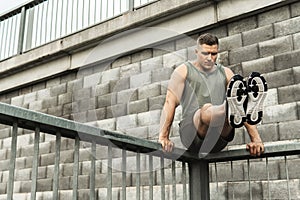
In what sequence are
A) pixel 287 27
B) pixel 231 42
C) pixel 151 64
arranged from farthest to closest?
pixel 151 64
pixel 231 42
pixel 287 27

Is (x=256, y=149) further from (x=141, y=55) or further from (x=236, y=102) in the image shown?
(x=141, y=55)

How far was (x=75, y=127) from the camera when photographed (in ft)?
3.67

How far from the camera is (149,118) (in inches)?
124

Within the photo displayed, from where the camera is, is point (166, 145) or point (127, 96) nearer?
point (166, 145)

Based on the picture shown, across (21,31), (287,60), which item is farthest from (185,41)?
(21,31)

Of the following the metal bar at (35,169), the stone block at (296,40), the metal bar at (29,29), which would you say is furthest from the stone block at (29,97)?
the metal bar at (35,169)

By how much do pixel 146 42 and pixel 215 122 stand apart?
1905 mm

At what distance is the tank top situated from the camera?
1726mm

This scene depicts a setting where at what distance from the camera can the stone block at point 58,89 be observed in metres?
4.04

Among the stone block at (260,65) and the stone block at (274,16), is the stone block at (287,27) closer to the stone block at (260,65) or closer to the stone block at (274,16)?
the stone block at (274,16)

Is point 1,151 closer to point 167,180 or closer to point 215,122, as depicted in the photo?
point 167,180

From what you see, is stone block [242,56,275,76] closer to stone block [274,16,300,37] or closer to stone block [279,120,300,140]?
stone block [274,16,300,37]

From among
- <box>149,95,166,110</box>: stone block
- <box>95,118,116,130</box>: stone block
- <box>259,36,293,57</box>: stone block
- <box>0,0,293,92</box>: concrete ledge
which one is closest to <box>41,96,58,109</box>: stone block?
<box>0,0,293,92</box>: concrete ledge

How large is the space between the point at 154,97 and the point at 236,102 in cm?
173
